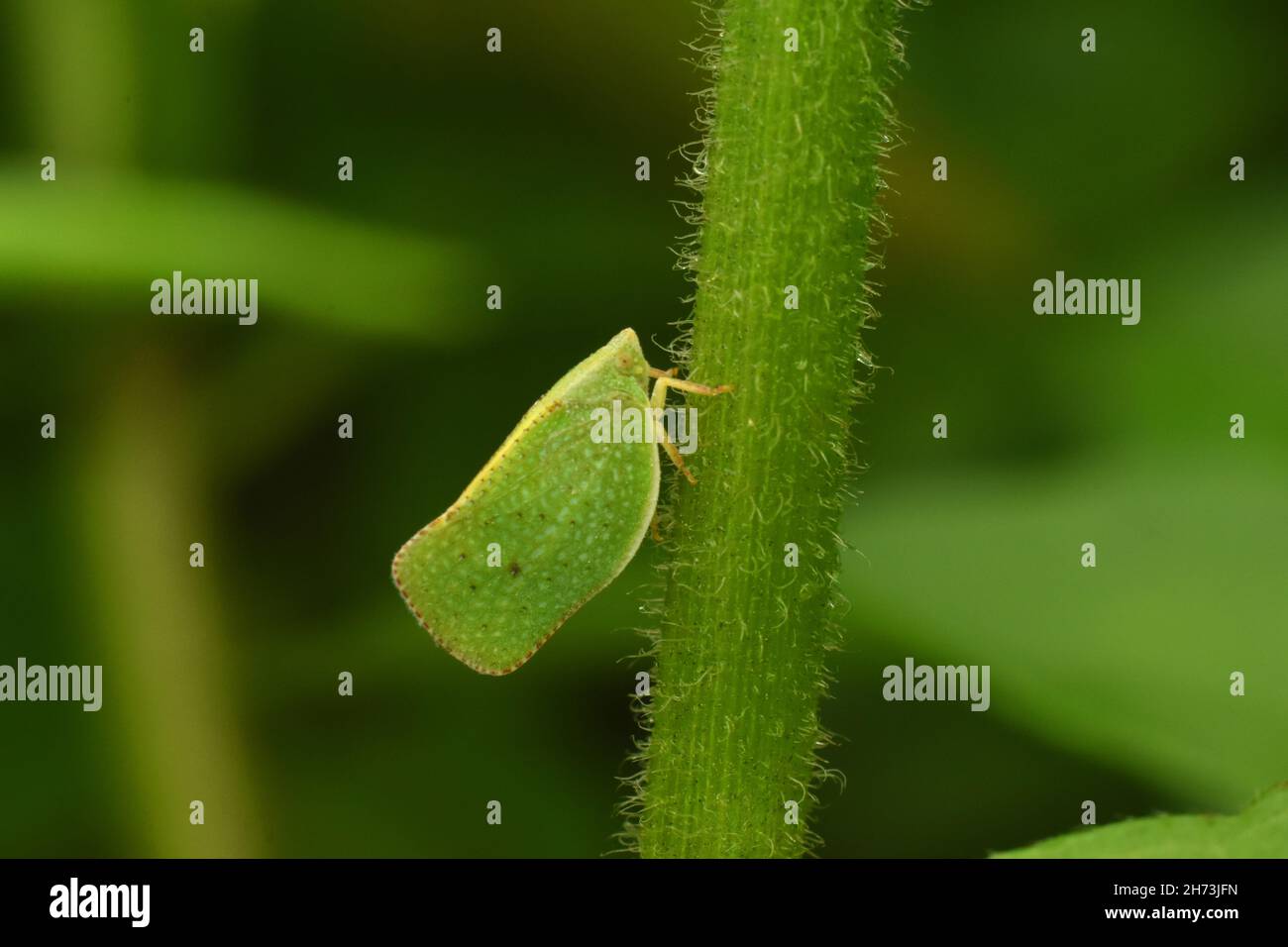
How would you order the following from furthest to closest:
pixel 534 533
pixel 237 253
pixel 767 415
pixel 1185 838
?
pixel 237 253
pixel 534 533
pixel 767 415
pixel 1185 838

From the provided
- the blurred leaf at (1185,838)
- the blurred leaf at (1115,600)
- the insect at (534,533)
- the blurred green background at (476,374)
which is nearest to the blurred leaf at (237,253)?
the blurred green background at (476,374)

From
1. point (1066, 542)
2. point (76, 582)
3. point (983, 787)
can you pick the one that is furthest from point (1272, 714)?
point (76, 582)

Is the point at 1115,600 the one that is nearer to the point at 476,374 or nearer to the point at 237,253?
the point at 476,374

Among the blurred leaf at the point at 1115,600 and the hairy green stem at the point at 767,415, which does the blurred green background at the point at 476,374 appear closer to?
the blurred leaf at the point at 1115,600

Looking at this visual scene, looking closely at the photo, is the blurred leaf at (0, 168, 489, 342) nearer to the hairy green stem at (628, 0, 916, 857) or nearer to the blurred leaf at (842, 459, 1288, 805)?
the blurred leaf at (842, 459, 1288, 805)

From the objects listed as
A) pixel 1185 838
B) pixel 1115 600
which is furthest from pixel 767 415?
pixel 1115 600

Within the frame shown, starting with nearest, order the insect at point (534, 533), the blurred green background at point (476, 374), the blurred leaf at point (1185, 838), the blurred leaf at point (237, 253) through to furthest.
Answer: the blurred leaf at point (1185, 838) < the insect at point (534, 533) < the blurred leaf at point (237, 253) < the blurred green background at point (476, 374)
